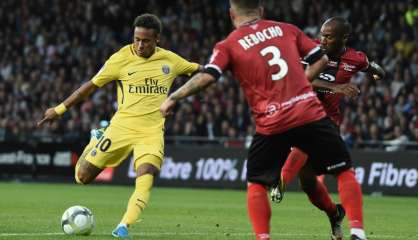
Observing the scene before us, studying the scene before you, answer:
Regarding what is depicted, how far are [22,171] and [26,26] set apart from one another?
8637mm

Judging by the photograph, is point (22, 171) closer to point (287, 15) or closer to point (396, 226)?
point (287, 15)

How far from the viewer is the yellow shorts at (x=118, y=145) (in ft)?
37.9

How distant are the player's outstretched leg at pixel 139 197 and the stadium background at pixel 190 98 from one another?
7.64 m

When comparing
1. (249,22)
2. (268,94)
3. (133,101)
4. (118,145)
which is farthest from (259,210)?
(133,101)

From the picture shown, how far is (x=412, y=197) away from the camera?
918 inches

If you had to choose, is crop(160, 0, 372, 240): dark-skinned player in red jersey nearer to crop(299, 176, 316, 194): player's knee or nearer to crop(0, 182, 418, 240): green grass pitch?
crop(299, 176, 316, 194): player's knee

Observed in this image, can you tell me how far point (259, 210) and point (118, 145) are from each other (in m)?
3.15

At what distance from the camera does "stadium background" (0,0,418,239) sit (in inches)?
1018

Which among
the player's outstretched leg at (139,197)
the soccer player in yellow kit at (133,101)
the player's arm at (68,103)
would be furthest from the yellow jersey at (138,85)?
the player's outstretched leg at (139,197)

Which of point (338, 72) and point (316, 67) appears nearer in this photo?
point (316, 67)

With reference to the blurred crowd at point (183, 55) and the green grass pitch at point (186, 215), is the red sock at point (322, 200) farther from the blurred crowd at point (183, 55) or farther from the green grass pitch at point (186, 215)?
the blurred crowd at point (183, 55)

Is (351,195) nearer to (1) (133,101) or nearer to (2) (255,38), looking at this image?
(2) (255,38)

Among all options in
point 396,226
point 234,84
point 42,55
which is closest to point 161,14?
point 42,55

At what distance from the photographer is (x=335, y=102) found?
12.5 meters
